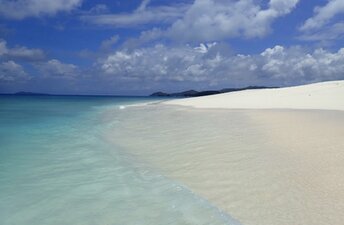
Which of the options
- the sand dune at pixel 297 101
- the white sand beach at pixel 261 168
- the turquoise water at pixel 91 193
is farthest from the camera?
the sand dune at pixel 297 101

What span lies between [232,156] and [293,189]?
3066 mm

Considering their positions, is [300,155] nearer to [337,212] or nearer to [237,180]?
[237,180]

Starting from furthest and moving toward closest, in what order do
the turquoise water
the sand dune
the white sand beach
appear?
the sand dune, the turquoise water, the white sand beach

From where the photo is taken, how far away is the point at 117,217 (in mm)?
5379

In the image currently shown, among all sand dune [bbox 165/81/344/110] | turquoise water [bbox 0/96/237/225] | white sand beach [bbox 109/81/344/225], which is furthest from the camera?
sand dune [bbox 165/81/344/110]

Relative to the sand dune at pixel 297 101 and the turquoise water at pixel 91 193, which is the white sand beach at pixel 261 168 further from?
the sand dune at pixel 297 101

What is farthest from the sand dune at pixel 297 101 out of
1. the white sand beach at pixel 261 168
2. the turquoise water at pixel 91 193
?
the turquoise water at pixel 91 193

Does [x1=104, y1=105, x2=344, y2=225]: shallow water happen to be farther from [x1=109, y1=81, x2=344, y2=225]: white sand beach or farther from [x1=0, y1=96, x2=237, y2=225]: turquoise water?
[x1=0, y1=96, x2=237, y2=225]: turquoise water

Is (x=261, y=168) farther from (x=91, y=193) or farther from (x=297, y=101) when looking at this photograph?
(x=297, y=101)

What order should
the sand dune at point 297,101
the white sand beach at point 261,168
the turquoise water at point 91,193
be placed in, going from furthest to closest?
the sand dune at point 297,101 → the turquoise water at point 91,193 → the white sand beach at point 261,168

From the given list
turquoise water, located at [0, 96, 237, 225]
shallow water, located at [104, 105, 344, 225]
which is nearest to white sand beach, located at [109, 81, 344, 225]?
shallow water, located at [104, 105, 344, 225]

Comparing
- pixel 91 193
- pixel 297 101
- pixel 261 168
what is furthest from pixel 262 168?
pixel 297 101

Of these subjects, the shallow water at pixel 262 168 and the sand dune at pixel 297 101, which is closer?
the shallow water at pixel 262 168

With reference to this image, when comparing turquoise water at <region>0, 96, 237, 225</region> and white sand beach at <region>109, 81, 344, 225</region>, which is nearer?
white sand beach at <region>109, 81, 344, 225</region>
